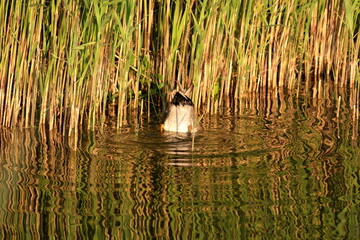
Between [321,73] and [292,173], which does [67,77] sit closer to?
[292,173]

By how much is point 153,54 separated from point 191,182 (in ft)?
8.58

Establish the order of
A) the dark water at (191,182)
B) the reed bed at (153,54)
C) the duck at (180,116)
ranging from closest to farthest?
the dark water at (191,182), the reed bed at (153,54), the duck at (180,116)

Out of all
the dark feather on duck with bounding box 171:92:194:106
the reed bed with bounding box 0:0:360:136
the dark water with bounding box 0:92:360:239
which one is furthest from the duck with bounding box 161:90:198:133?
the reed bed with bounding box 0:0:360:136

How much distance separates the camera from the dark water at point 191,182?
193 inches

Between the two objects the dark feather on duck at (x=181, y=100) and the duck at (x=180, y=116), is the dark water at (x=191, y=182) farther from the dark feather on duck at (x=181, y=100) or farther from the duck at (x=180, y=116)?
the dark feather on duck at (x=181, y=100)

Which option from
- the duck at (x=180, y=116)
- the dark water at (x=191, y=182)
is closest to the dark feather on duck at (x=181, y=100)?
the duck at (x=180, y=116)

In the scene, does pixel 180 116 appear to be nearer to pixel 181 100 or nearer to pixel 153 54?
pixel 181 100

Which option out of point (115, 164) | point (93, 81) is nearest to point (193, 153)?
point (115, 164)

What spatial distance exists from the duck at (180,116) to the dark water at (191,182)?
0.42ft

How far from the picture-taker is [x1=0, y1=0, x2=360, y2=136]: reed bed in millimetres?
6668

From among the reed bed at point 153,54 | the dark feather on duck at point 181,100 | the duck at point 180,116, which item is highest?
the reed bed at point 153,54

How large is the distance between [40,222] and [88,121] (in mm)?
2161

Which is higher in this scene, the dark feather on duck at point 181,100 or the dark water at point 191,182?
the dark feather on duck at point 181,100

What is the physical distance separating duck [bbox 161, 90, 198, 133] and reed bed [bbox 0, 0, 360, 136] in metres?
0.37
